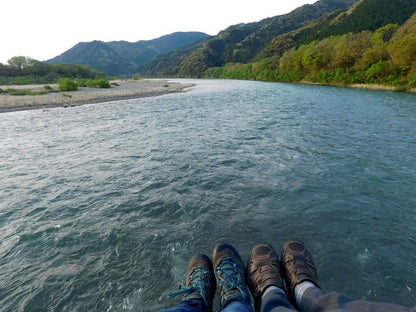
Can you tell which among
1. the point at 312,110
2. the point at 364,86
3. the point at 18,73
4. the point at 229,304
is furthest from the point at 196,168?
the point at 18,73

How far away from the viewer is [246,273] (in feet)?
11.7

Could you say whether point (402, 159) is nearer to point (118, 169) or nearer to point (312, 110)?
point (118, 169)

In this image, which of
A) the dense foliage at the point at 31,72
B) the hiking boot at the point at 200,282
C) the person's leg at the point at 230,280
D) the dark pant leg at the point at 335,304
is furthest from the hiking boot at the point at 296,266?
the dense foliage at the point at 31,72

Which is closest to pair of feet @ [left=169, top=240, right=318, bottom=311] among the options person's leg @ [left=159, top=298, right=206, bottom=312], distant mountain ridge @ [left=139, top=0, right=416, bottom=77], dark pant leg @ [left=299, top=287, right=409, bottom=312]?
person's leg @ [left=159, top=298, right=206, bottom=312]

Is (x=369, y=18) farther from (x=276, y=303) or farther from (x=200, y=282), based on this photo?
(x=200, y=282)

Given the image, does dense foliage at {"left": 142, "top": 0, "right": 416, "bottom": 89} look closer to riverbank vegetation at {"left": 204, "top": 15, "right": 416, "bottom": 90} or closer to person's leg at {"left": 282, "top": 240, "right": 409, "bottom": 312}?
riverbank vegetation at {"left": 204, "top": 15, "right": 416, "bottom": 90}

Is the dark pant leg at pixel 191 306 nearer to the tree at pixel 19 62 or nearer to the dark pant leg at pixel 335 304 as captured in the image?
the dark pant leg at pixel 335 304

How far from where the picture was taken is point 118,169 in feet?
28.3

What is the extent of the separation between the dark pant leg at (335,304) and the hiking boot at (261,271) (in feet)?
1.52

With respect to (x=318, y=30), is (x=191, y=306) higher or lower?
lower

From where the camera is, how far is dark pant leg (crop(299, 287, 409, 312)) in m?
2.00

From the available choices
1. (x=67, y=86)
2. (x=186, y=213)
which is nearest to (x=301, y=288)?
(x=186, y=213)

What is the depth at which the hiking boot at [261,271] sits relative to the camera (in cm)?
307

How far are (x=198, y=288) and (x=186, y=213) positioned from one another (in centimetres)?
254
